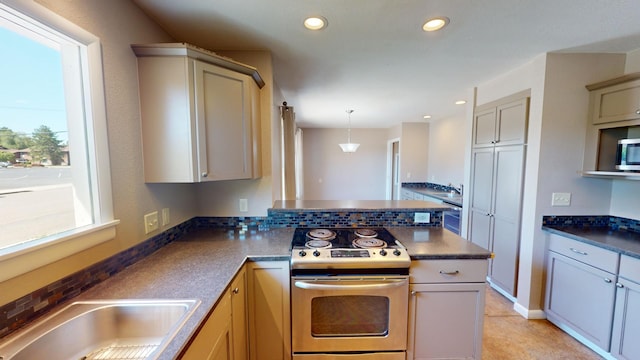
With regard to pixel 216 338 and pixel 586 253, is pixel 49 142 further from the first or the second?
pixel 586 253

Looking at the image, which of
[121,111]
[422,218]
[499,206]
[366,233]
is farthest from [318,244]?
[499,206]

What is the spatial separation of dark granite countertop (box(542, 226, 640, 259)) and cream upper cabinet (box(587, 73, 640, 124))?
89 centimetres

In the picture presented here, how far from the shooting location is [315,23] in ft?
5.06

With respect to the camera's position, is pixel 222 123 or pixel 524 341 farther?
pixel 524 341

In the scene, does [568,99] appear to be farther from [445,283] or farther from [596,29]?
[445,283]

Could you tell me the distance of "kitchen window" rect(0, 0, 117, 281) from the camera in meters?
0.84

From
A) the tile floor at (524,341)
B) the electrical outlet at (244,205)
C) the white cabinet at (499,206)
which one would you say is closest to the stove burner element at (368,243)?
the electrical outlet at (244,205)

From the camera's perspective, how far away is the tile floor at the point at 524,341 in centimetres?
175

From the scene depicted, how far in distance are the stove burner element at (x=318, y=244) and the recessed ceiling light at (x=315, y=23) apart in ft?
4.81

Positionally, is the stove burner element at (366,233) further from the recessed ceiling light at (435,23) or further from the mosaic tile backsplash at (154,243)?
the recessed ceiling light at (435,23)

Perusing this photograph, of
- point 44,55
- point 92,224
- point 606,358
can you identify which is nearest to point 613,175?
point 606,358

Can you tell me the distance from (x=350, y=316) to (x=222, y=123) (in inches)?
59.5

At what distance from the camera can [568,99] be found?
1998mm

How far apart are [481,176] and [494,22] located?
1703 millimetres
